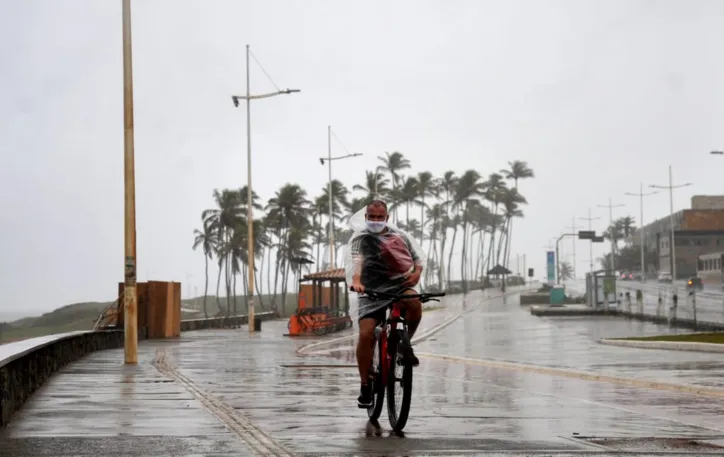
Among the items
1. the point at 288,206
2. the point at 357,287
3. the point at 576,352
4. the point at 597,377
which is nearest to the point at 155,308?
the point at 576,352

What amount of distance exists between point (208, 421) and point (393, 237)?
7.60 ft

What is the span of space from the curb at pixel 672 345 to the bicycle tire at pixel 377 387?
658 inches

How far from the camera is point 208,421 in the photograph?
10125mm

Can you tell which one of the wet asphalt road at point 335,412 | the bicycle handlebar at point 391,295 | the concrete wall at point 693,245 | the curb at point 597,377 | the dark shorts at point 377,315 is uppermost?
the concrete wall at point 693,245

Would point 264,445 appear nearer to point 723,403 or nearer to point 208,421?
point 208,421

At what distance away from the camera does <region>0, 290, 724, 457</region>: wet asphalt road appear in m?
8.38

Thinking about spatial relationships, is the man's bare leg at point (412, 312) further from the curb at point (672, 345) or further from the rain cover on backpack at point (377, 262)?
the curb at point (672, 345)

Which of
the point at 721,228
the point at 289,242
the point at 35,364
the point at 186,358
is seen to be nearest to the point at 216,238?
the point at 289,242

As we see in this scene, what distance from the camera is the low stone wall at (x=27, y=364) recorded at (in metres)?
10.4

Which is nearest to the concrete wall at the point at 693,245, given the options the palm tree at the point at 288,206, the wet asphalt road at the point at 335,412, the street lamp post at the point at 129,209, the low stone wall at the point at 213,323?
the palm tree at the point at 288,206

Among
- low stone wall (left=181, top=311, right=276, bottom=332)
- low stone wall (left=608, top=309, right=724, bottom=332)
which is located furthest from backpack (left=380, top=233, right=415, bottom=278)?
low stone wall (left=181, top=311, right=276, bottom=332)

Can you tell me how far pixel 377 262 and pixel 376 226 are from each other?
0.31m

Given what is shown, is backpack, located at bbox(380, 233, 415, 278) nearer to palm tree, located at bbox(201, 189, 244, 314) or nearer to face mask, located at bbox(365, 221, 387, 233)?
face mask, located at bbox(365, 221, 387, 233)

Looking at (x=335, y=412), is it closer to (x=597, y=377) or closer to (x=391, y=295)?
(x=391, y=295)
